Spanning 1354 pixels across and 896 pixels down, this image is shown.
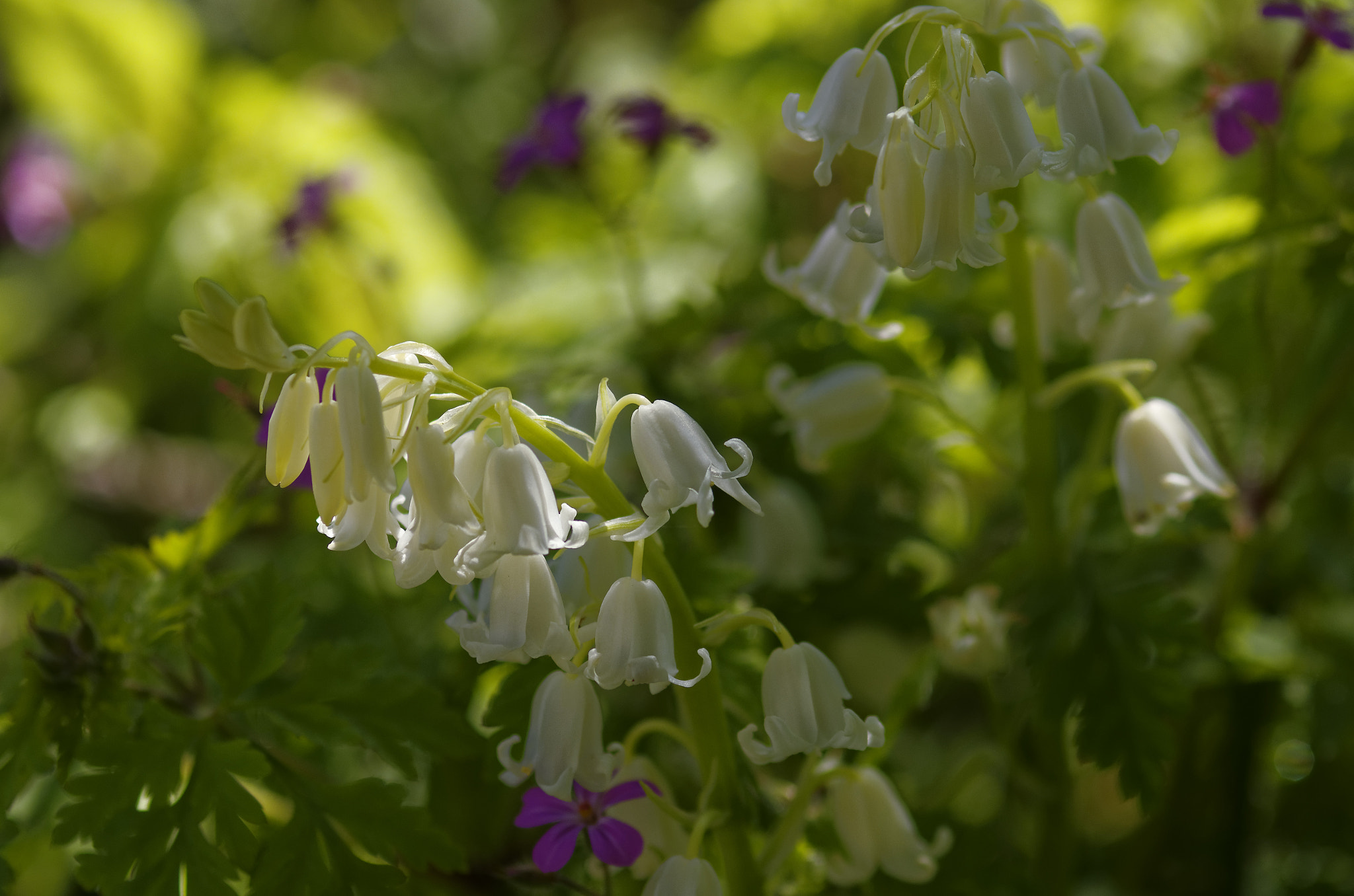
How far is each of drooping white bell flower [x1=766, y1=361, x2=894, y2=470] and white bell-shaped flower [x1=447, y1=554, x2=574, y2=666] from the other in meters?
0.35

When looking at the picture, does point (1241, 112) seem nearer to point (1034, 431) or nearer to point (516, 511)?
point (1034, 431)

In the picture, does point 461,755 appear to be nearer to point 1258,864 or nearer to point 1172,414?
point 1172,414

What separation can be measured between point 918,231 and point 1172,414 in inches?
11.7

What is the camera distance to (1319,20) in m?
0.90

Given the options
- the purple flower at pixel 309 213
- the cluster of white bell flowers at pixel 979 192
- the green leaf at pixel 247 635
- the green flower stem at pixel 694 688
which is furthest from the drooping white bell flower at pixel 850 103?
the purple flower at pixel 309 213

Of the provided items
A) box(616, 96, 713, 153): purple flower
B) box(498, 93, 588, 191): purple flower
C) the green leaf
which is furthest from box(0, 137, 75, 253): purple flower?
the green leaf

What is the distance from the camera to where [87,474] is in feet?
7.77

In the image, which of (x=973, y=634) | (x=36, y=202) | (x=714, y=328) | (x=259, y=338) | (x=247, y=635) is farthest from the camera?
(x=36, y=202)

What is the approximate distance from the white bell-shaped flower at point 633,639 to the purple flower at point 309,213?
0.95 metres

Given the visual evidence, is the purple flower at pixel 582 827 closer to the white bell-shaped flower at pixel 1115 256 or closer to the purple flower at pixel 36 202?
the white bell-shaped flower at pixel 1115 256

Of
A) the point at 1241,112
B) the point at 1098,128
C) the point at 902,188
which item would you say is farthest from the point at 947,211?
the point at 1241,112

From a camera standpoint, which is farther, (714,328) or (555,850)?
(714,328)

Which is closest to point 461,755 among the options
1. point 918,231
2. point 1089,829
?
point 918,231

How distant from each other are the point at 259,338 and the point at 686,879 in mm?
358
